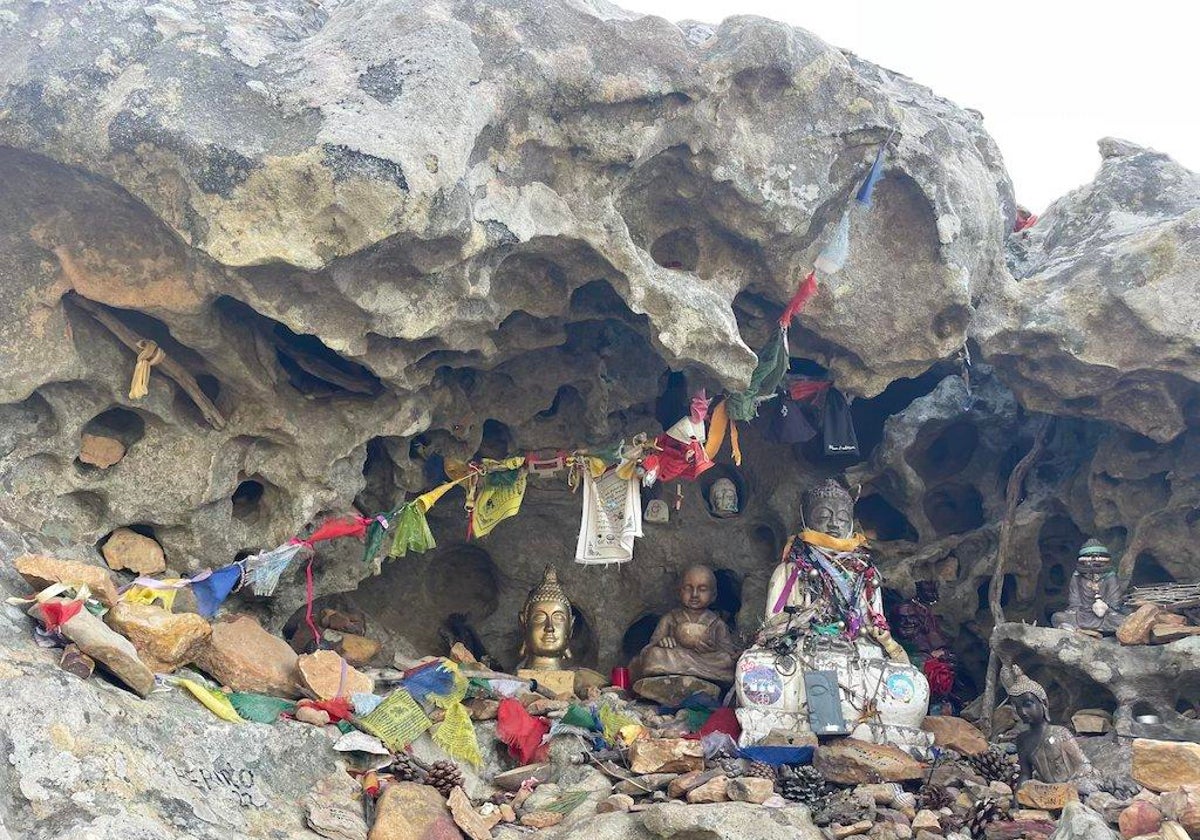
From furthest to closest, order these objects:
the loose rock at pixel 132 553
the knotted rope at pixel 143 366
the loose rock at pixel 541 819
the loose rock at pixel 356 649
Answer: the loose rock at pixel 356 649 → the loose rock at pixel 132 553 → the knotted rope at pixel 143 366 → the loose rock at pixel 541 819

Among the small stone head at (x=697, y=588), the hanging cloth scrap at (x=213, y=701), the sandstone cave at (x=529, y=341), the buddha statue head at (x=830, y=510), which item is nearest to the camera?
the hanging cloth scrap at (x=213, y=701)

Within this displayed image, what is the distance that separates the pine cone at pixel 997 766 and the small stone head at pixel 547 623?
4301mm

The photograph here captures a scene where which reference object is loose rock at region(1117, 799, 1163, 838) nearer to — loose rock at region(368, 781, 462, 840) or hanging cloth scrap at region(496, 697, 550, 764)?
loose rock at region(368, 781, 462, 840)

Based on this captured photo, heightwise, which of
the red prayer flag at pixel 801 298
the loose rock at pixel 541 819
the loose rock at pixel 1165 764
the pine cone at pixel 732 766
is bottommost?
the loose rock at pixel 541 819

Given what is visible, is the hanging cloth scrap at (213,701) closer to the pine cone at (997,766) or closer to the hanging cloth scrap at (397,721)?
the hanging cloth scrap at (397,721)

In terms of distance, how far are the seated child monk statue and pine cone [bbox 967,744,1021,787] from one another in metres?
2.84

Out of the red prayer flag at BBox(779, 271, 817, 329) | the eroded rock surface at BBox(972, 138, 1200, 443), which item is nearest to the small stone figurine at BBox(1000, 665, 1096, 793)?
the eroded rock surface at BBox(972, 138, 1200, 443)

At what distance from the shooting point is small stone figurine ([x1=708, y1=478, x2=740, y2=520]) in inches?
481

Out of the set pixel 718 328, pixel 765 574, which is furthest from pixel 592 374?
pixel 765 574

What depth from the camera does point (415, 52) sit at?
8055mm

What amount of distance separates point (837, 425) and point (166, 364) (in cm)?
649

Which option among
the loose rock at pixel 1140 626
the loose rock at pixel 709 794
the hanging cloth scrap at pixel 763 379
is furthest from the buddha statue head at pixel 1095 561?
the loose rock at pixel 709 794

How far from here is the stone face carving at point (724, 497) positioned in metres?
12.2

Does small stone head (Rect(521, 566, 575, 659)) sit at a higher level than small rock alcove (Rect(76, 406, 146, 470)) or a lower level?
lower
